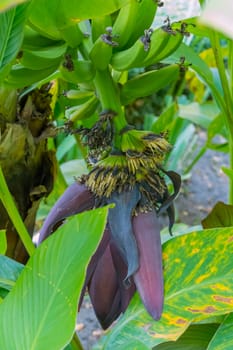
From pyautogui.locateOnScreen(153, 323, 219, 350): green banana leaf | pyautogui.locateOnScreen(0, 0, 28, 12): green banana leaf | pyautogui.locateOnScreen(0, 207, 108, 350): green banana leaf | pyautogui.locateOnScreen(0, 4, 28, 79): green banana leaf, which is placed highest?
pyautogui.locateOnScreen(0, 0, 28, 12): green banana leaf

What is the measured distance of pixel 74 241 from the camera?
0.38 m

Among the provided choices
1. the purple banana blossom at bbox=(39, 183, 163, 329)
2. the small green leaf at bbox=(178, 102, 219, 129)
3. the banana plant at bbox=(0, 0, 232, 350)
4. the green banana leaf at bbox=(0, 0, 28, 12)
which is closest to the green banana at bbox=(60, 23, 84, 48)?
the banana plant at bbox=(0, 0, 232, 350)

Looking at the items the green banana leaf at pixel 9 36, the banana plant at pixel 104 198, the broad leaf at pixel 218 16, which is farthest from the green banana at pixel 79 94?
the broad leaf at pixel 218 16

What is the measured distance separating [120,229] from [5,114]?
0.21m

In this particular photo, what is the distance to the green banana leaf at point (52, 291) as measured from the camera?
1.21ft

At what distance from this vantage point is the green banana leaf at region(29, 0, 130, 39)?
1.02 ft

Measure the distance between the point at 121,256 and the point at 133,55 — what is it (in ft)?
0.51

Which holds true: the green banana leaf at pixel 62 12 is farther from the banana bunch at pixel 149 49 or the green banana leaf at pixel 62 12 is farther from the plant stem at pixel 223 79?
the plant stem at pixel 223 79

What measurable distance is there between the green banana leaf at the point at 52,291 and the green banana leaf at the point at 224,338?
126 millimetres

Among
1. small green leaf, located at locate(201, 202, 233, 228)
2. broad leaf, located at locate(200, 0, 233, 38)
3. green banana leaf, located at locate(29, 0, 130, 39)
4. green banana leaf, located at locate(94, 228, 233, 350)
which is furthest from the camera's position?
small green leaf, located at locate(201, 202, 233, 228)

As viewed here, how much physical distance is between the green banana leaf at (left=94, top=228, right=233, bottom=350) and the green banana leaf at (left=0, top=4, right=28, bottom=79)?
200 mm

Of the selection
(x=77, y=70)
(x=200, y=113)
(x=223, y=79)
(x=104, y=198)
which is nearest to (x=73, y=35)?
(x=77, y=70)

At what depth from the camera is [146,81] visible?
17.3 inches

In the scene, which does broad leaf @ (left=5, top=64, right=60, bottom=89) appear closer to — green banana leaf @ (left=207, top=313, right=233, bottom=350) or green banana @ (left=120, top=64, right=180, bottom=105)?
green banana @ (left=120, top=64, right=180, bottom=105)
